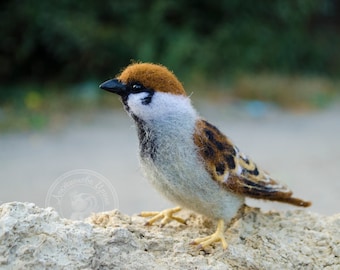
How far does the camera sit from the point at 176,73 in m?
8.35

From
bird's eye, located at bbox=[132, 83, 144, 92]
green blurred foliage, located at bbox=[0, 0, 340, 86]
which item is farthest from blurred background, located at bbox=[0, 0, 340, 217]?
bird's eye, located at bbox=[132, 83, 144, 92]

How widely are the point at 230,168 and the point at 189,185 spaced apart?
207 mm

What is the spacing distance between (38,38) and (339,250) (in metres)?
7.06

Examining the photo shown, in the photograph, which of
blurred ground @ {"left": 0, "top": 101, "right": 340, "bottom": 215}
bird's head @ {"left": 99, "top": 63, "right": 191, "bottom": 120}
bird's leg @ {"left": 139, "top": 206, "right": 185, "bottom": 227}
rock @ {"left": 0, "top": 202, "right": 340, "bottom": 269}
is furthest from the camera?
blurred ground @ {"left": 0, "top": 101, "right": 340, "bottom": 215}

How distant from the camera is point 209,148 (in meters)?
2.28

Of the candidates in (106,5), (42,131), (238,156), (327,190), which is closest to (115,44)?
(106,5)

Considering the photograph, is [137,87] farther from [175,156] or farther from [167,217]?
[167,217]

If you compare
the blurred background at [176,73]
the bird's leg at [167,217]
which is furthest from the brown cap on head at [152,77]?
the blurred background at [176,73]

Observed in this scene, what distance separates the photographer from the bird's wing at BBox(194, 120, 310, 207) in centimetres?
226

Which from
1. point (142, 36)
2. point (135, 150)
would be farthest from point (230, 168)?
point (142, 36)

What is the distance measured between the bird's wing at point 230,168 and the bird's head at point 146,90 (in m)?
0.16

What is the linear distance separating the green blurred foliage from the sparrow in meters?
6.10

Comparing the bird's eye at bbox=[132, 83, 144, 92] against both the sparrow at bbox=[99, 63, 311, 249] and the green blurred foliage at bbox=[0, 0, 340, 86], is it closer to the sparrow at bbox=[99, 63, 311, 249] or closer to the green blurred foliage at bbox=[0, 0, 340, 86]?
the sparrow at bbox=[99, 63, 311, 249]

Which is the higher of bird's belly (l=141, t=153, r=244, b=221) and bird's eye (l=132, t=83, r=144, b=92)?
bird's eye (l=132, t=83, r=144, b=92)
